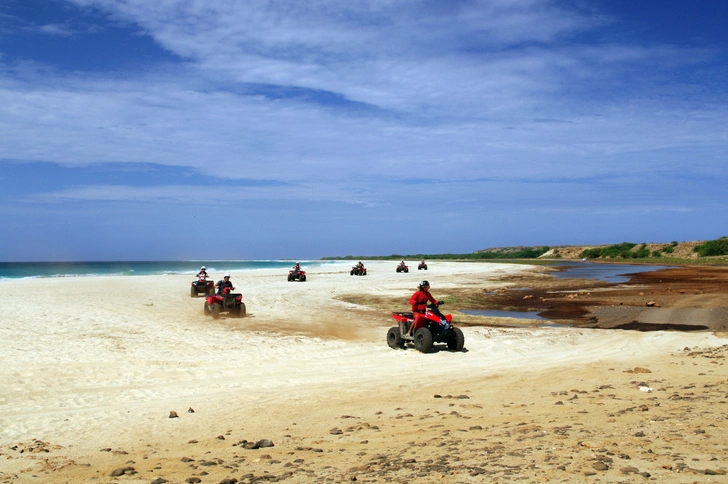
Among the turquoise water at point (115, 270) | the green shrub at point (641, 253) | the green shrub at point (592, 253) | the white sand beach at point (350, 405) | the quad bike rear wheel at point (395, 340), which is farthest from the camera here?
the green shrub at point (592, 253)

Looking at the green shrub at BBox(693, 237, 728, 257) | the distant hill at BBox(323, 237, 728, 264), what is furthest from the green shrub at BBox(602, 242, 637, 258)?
the green shrub at BBox(693, 237, 728, 257)

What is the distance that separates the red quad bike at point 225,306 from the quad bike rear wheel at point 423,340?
9672mm

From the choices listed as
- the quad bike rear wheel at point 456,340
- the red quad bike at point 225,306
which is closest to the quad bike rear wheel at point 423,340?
the quad bike rear wheel at point 456,340

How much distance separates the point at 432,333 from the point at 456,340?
2.02 ft

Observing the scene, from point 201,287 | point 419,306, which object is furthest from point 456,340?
point 201,287

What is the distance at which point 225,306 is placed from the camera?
72.6 feet

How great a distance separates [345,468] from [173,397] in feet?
16.9

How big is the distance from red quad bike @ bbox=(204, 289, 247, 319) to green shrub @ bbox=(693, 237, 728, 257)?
97909 mm

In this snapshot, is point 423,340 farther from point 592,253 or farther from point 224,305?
point 592,253

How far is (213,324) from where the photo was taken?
20.0 m

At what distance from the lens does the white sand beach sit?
609 cm

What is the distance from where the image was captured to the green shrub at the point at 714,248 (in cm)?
9812

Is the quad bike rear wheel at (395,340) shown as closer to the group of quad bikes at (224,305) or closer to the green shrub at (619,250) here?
the group of quad bikes at (224,305)

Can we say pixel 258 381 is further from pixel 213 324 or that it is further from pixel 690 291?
pixel 690 291
